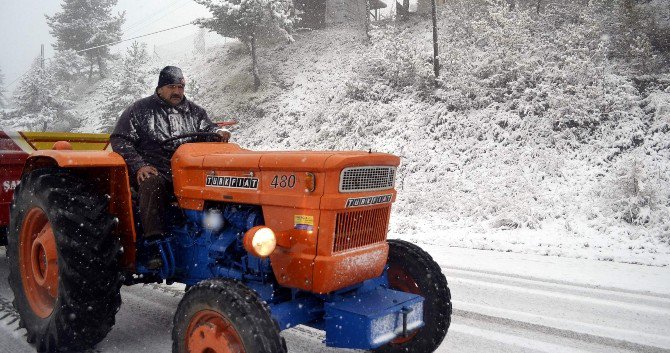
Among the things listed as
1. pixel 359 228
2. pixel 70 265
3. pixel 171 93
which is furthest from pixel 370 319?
pixel 171 93

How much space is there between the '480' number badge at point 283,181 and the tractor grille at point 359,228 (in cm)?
32

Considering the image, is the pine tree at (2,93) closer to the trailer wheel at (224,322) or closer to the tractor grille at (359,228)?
A: the trailer wheel at (224,322)

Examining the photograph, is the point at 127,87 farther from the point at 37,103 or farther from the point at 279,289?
the point at 279,289

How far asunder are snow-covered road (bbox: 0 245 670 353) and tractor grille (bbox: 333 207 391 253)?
952 mm

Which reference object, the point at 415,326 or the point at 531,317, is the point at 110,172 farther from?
the point at 531,317

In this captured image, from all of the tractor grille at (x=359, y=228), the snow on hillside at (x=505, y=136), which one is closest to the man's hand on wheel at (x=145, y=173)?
the tractor grille at (x=359, y=228)

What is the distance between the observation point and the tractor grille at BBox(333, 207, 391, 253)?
8.41 feet

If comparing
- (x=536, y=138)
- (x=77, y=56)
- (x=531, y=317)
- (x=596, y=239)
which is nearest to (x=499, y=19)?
(x=536, y=138)

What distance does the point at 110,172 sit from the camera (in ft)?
11.3

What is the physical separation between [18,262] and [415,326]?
10.1 ft

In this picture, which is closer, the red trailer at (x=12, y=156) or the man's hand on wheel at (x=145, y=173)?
the man's hand on wheel at (x=145, y=173)

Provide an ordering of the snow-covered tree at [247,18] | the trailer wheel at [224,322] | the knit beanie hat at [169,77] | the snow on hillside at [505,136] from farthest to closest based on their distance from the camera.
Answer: the snow-covered tree at [247,18] → the snow on hillside at [505,136] → the knit beanie hat at [169,77] → the trailer wheel at [224,322]

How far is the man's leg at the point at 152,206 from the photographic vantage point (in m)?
3.13

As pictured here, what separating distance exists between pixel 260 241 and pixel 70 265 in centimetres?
149
